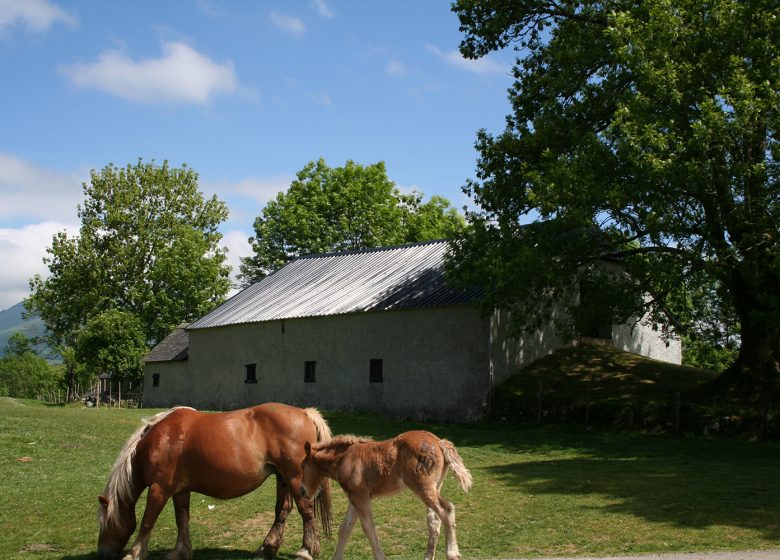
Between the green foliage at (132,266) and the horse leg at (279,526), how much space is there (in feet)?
163

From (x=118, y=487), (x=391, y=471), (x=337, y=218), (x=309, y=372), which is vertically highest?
(x=337, y=218)

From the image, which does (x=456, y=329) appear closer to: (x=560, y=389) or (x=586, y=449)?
(x=560, y=389)

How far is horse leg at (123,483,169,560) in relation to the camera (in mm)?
9273

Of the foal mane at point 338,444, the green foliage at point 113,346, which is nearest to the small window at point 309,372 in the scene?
the green foliage at point 113,346

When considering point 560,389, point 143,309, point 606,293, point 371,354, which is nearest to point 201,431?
point 606,293

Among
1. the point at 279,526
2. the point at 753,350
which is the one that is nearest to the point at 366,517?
the point at 279,526

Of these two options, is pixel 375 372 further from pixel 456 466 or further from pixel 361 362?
pixel 456 466

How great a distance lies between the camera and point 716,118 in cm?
1980

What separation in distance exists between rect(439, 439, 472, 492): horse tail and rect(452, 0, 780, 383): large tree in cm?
1379

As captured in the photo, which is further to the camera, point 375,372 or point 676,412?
point 375,372

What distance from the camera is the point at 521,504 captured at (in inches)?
541

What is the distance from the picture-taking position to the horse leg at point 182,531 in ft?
31.8

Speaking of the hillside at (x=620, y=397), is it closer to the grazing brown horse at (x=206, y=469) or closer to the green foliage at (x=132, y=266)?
the grazing brown horse at (x=206, y=469)

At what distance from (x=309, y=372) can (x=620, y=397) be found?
1437 centimetres
